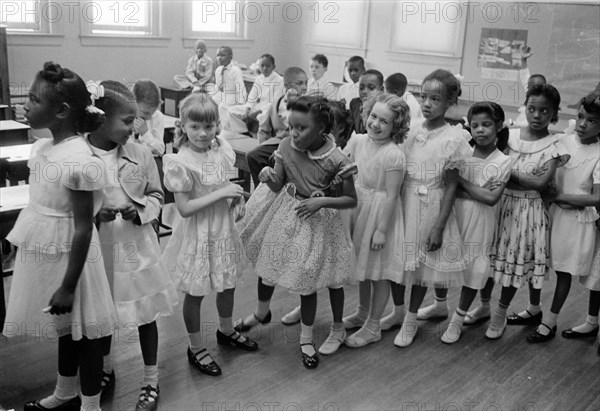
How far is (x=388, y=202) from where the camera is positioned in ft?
8.37

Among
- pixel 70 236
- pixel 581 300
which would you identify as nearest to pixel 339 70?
pixel 581 300

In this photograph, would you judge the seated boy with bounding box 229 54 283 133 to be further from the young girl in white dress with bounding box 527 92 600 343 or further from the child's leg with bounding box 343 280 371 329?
the young girl in white dress with bounding box 527 92 600 343

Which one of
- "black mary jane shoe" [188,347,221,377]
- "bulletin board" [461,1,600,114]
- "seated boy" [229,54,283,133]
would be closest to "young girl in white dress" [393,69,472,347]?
"black mary jane shoe" [188,347,221,377]

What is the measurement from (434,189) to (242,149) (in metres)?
2.01

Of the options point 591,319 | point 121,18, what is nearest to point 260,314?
point 591,319

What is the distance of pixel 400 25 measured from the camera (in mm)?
8094

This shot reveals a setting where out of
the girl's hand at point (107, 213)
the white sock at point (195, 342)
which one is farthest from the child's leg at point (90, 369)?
the white sock at point (195, 342)

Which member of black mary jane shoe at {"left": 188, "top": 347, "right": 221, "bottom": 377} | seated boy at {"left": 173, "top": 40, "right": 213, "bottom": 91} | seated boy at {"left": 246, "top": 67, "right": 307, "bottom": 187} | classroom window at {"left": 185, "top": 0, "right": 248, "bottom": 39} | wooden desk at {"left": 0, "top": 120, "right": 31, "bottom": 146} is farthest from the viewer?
classroom window at {"left": 185, "top": 0, "right": 248, "bottom": 39}

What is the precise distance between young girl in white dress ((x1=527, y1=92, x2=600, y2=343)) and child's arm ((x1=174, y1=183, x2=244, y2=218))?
1.47 meters

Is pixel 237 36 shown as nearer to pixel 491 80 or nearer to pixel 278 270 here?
pixel 491 80

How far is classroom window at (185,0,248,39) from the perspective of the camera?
9.02 meters

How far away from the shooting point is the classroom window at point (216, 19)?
29.6 ft

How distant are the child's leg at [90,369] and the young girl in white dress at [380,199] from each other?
116 centimetres

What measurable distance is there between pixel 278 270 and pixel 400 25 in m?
6.41
